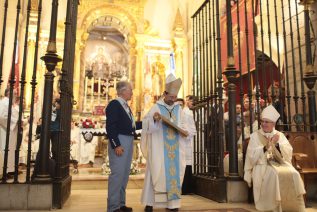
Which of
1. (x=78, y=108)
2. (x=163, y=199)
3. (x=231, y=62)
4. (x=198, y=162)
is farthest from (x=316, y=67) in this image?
(x=78, y=108)

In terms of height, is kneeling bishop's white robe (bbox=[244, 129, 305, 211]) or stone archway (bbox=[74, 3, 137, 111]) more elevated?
stone archway (bbox=[74, 3, 137, 111])

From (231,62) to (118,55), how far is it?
52.4ft

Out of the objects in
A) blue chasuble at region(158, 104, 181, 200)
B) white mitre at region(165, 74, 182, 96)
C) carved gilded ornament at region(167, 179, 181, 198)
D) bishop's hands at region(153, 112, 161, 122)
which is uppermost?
white mitre at region(165, 74, 182, 96)

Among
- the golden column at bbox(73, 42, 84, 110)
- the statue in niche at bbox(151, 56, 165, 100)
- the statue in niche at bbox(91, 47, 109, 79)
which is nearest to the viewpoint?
the golden column at bbox(73, 42, 84, 110)

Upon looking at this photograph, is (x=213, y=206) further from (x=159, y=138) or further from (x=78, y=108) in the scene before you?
(x=78, y=108)

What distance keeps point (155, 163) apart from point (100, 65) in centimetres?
1535

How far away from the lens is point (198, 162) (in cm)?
499

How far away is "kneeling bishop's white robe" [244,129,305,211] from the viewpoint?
3457 mm

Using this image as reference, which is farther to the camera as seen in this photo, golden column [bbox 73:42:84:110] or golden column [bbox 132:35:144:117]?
golden column [bbox 132:35:144:117]

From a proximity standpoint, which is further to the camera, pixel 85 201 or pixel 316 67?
pixel 316 67

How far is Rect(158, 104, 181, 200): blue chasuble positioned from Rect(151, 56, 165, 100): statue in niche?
925cm

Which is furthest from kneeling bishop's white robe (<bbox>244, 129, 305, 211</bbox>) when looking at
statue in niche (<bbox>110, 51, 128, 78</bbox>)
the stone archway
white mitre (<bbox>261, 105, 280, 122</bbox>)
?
statue in niche (<bbox>110, 51, 128, 78</bbox>)

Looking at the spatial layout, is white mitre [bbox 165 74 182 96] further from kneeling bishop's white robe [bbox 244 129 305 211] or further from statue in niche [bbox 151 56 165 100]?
statue in niche [bbox 151 56 165 100]

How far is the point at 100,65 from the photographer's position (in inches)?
717
